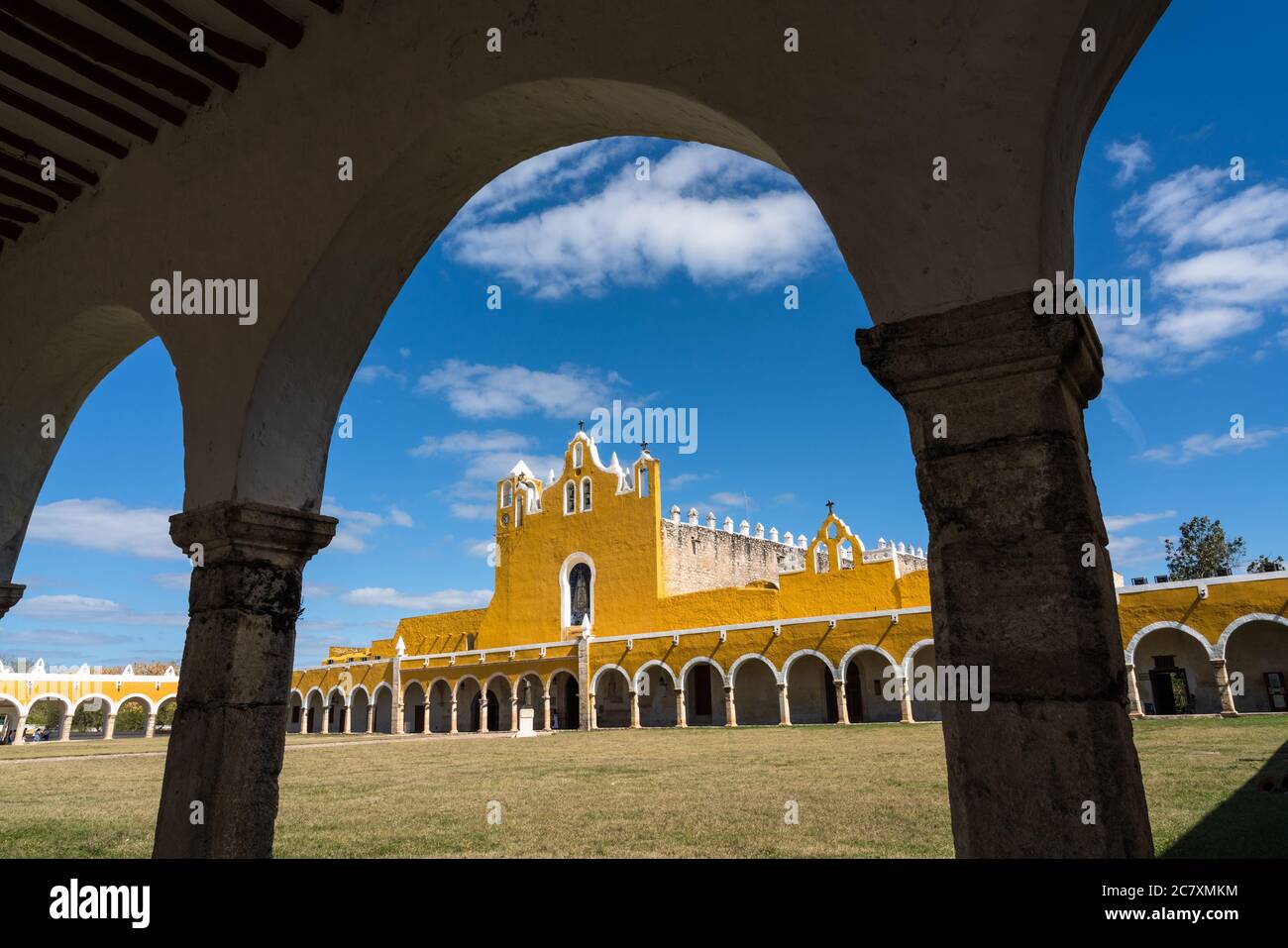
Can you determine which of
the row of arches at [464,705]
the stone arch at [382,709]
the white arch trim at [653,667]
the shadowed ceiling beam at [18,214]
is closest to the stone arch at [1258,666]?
the white arch trim at [653,667]

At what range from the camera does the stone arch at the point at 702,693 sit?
2312cm

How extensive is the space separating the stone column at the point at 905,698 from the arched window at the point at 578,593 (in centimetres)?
1094

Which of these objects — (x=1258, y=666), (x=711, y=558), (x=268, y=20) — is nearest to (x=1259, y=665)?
(x=1258, y=666)

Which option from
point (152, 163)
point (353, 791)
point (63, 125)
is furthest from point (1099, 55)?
point (353, 791)

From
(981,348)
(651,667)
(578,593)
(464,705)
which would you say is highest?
(578,593)

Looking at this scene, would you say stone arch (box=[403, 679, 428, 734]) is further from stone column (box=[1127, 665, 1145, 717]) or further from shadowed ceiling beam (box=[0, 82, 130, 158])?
shadowed ceiling beam (box=[0, 82, 130, 158])

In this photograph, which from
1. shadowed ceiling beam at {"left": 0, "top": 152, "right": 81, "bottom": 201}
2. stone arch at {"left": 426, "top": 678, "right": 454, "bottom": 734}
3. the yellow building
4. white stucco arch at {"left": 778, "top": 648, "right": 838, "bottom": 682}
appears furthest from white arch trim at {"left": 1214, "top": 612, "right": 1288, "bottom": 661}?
stone arch at {"left": 426, "top": 678, "right": 454, "bottom": 734}

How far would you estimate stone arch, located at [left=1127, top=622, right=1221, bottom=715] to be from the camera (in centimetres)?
Result: 1720

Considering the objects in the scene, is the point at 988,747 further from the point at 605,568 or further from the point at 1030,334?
the point at 605,568

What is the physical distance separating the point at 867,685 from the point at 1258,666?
8.11 meters

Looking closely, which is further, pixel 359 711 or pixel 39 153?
pixel 359 711

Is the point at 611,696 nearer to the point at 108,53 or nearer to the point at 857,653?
the point at 857,653

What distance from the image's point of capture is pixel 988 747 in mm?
1808

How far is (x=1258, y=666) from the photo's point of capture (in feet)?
55.8
